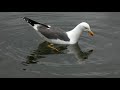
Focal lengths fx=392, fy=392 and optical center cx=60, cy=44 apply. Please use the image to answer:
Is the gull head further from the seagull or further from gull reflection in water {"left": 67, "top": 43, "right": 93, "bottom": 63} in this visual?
gull reflection in water {"left": 67, "top": 43, "right": 93, "bottom": 63}

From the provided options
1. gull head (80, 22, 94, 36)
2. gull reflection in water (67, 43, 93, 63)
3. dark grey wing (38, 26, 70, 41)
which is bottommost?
gull reflection in water (67, 43, 93, 63)

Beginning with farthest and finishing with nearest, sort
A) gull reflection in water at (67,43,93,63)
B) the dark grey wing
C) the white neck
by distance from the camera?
the white neck < the dark grey wing < gull reflection in water at (67,43,93,63)

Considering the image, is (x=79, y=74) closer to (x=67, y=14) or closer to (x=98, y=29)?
(x=98, y=29)

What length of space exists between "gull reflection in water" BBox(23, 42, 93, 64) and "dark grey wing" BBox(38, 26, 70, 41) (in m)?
0.26

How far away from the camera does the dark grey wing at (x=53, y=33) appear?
11.5 meters

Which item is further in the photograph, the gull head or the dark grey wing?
the gull head

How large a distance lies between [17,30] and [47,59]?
89.0 inches

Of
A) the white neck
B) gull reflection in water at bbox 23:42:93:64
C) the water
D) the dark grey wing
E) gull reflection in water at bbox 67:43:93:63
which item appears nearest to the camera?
the water

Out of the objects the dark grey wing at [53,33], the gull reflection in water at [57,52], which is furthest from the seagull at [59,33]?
the gull reflection in water at [57,52]

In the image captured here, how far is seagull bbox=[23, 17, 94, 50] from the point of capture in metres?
11.5

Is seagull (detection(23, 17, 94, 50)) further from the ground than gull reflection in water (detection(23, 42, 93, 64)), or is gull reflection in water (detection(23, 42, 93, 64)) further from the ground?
seagull (detection(23, 17, 94, 50))

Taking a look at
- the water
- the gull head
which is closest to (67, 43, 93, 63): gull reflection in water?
the water

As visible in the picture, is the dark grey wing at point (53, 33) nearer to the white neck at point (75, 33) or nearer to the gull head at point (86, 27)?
the white neck at point (75, 33)

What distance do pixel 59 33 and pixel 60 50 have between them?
0.57m
